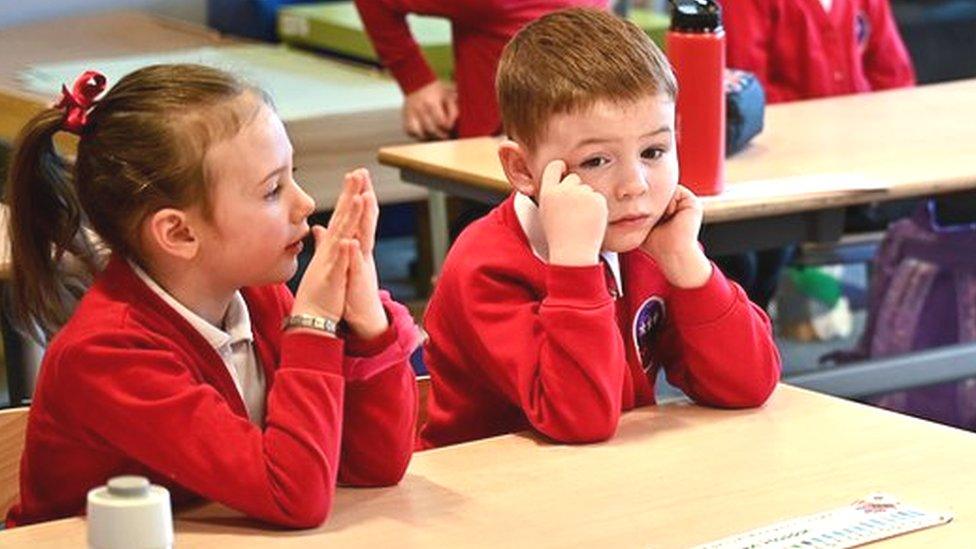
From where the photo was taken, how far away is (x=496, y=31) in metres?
3.69

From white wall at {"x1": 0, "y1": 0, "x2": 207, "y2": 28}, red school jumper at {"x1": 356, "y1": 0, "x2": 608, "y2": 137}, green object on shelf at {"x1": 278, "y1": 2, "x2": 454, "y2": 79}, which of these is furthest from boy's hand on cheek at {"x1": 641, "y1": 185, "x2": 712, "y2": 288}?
white wall at {"x1": 0, "y1": 0, "x2": 207, "y2": 28}

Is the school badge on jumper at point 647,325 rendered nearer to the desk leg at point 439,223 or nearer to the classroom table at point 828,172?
the classroom table at point 828,172

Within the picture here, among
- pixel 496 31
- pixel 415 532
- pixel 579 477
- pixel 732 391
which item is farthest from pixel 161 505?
pixel 496 31

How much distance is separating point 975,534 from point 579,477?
1.22 ft

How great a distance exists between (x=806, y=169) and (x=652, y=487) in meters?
1.40

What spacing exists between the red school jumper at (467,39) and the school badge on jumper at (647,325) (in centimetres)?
143

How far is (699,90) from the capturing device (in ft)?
9.50

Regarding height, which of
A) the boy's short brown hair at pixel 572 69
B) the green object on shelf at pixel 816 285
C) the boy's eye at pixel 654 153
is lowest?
the green object on shelf at pixel 816 285

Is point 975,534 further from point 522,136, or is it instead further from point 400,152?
point 400,152

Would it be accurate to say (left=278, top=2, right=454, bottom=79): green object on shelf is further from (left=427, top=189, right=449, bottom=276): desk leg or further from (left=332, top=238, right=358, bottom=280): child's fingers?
(left=332, top=238, right=358, bottom=280): child's fingers

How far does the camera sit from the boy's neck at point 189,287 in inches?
75.6

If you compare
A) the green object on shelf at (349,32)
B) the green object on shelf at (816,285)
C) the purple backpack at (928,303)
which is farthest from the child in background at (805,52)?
the green object on shelf at (816,285)

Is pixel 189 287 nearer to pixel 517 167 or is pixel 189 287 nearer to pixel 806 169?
pixel 517 167

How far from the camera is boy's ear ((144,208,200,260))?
6.22 ft
